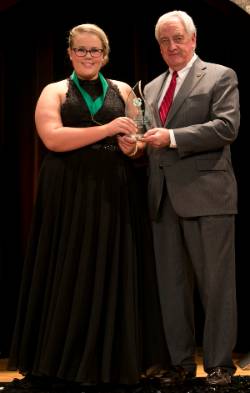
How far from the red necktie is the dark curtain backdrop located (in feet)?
3.43

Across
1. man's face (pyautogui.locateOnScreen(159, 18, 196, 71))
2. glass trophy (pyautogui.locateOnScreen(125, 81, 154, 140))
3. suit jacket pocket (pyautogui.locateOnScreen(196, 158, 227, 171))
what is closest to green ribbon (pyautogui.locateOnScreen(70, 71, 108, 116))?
glass trophy (pyautogui.locateOnScreen(125, 81, 154, 140))

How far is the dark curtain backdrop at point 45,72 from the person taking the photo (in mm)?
4176

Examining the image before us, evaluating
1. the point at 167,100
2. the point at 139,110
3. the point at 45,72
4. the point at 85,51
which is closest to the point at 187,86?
the point at 167,100

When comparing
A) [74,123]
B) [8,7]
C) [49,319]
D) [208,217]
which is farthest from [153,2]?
[49,319]

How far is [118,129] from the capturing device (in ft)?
9.87

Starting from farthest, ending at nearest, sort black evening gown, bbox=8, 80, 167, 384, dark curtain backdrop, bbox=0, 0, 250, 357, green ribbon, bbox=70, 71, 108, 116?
dark curtain backdrop, bbox=0, 0, 250, 357 → green ribbon, bbox=70, 71, 108, 116 → black evening gown, bbox=8, 80, 167, 384

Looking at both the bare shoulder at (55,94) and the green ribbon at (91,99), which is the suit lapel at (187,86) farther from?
the bare shoulder at (55,94)

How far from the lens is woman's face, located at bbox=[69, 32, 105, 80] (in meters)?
3.11

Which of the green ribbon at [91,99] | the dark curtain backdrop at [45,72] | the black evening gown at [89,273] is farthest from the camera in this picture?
the dark curtain backdrop at [45,72]

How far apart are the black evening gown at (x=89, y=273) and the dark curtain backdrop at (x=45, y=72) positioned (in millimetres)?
1074

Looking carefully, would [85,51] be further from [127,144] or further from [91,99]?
[127,144]

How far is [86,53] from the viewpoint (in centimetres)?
312

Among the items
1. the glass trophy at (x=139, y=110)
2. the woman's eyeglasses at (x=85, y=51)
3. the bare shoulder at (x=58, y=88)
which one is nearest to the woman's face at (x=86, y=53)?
the woman's eyeglasses at (x=85, y=51)

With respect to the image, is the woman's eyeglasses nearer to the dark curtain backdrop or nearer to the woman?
the woman
